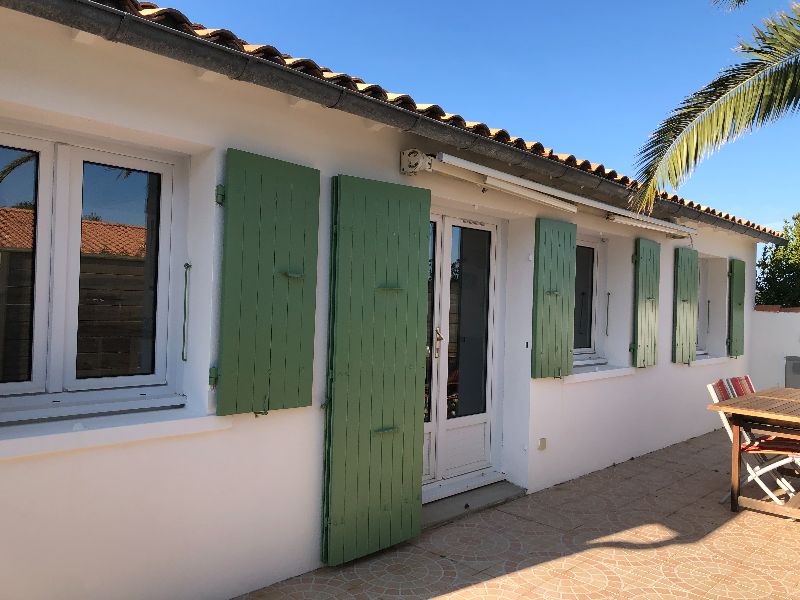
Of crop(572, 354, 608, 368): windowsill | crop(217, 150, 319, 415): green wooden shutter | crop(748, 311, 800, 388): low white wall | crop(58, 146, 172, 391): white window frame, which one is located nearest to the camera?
crop(58, 146, 172, 391): white window frame

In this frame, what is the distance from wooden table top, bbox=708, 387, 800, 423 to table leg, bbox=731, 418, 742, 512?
0.18m

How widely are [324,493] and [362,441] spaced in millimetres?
408

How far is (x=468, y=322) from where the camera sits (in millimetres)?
5379

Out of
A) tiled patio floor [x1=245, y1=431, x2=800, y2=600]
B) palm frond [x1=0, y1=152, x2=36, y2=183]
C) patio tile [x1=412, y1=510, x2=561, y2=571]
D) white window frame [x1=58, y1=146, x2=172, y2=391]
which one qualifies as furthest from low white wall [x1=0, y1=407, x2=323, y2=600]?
palm frond [x1=0, y1=152, x2=36, y2=183]

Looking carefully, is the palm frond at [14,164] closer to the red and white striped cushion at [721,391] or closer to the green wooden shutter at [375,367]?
the green wooden shutter at [375,367]

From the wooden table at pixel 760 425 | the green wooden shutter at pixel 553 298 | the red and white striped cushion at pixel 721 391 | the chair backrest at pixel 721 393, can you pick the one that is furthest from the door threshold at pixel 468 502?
the red and white striped cushion at pixel 721 391

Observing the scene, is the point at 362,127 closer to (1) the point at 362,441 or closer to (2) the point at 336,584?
(1) the point at 362,441

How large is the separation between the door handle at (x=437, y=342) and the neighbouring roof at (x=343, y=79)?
A: 1.68 meters

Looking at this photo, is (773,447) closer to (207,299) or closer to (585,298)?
(585,298)

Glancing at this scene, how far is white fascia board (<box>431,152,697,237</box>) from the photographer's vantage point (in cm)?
422

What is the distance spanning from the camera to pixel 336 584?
11.6 ft

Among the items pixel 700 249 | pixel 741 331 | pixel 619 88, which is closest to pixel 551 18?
pixel 619 88

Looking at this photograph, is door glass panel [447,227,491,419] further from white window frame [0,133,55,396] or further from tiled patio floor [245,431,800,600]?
white window frame [0,133,55,396]

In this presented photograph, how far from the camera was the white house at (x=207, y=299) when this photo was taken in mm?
2711
